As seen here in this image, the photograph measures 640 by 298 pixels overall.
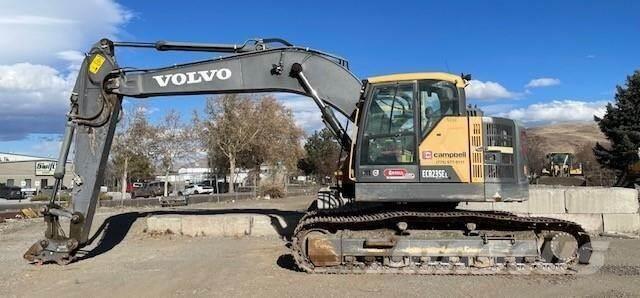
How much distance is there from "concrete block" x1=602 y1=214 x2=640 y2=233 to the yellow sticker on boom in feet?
40.0

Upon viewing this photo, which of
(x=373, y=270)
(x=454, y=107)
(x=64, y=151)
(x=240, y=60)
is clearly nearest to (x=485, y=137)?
(x=454, y=107)

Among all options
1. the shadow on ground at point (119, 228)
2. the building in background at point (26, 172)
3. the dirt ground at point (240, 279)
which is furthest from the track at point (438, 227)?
the building in background at point (26, 172)

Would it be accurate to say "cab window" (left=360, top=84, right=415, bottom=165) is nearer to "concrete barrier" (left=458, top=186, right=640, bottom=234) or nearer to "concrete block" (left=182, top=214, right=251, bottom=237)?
"concrete barrier" (left=458, top=186, right=640, bottom=234)

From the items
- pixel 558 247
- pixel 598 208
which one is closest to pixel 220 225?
pixel 558 247

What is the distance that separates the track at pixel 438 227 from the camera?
10.2 m

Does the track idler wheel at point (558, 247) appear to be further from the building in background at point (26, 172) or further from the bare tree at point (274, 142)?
the building in background at point (26, 172)

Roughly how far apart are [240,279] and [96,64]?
5.55 metres

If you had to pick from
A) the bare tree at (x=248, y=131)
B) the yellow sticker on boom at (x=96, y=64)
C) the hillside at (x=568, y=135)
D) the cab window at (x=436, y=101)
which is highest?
the hillside at (x=568, y=135)

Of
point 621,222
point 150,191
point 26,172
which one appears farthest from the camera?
point 26,172

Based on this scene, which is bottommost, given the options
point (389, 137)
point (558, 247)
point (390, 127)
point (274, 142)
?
point (558, 247)

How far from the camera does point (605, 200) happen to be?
15625 millimetres

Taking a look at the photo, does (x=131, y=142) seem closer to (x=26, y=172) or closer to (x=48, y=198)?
(x=48, y=198)

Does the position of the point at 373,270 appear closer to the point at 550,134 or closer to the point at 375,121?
the point at 375,121

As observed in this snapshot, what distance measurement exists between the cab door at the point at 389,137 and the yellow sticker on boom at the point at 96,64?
5533 millimetres
